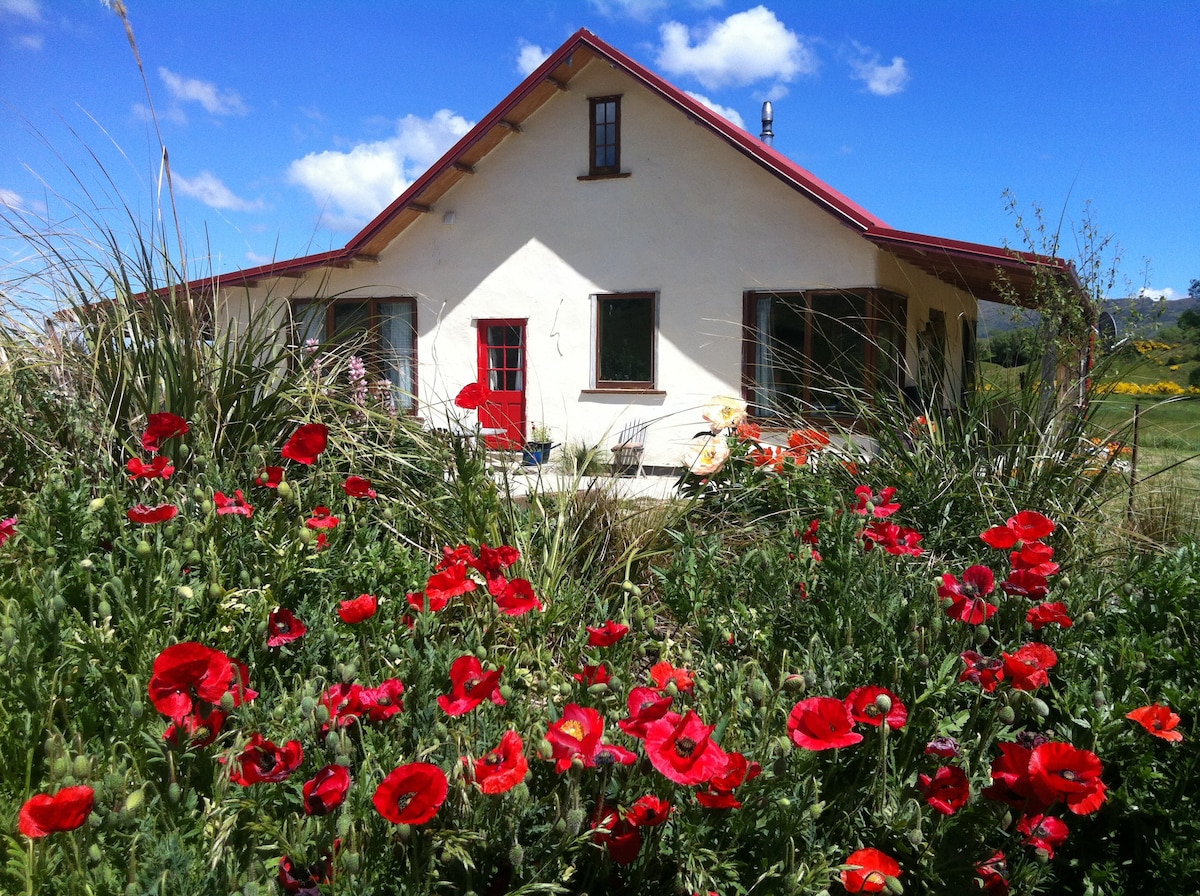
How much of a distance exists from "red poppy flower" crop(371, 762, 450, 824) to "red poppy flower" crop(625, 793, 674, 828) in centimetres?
32

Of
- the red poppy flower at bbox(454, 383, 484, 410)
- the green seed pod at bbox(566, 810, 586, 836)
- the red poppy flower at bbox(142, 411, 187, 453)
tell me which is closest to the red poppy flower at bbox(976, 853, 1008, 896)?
the green seed pod at bbox(566, 810, 586, 836)

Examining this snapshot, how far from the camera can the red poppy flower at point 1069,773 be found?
126 centimetres

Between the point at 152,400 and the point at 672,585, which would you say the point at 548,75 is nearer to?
the point at 152,400

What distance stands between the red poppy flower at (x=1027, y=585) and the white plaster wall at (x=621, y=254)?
7.67 meters

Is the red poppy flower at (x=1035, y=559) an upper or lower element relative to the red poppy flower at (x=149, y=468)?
lower

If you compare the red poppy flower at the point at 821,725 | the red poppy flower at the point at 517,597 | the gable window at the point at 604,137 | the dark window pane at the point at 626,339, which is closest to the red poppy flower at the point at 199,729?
the red poppy flower at the point at 517,597

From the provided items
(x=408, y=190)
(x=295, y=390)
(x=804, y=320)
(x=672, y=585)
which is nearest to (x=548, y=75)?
(x=408, y=190)

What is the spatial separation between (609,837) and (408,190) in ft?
34.4

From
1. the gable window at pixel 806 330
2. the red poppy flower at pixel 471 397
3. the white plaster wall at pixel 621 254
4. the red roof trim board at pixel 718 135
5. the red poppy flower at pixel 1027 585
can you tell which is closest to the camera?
the red poppy flower at pixel 1027 585

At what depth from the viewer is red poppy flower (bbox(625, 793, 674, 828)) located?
1.21 m

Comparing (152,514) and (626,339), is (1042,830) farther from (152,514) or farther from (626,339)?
(626,339)

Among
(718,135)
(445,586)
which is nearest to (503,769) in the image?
(445,586)

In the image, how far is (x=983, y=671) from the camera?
1.50 metres

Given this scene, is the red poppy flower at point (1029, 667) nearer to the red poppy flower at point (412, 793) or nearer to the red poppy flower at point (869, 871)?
the red poppy flower at point (869, 871)
